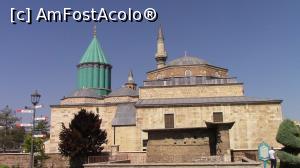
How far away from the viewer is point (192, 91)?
25562 mm

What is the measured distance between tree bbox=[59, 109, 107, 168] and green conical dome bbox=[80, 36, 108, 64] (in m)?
17.6

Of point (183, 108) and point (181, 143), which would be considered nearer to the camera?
point (181, 143)

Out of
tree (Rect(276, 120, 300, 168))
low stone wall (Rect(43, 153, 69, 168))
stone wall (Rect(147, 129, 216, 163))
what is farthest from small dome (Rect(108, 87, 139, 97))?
tree (Rect(276, 120, 300, 168))

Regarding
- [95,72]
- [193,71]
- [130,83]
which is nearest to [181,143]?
[193,71]

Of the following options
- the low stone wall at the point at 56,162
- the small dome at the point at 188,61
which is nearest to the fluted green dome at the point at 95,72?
the small dome at the point at 188,61

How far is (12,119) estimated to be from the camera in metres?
49.2

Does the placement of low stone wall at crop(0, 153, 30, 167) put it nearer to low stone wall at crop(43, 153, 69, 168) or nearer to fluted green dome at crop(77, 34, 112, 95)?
low stone wall at crop(43, 153, 69, 168)

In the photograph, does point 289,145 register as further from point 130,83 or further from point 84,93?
point 130,83

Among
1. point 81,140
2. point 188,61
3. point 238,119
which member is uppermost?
point 188,61

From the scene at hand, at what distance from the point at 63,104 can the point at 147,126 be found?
35.6 feet

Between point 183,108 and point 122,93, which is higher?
point 122,93

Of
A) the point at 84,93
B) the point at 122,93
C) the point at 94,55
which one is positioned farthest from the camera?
the point at 94,55

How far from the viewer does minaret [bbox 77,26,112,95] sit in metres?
35.2

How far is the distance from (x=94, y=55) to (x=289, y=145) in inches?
1071
